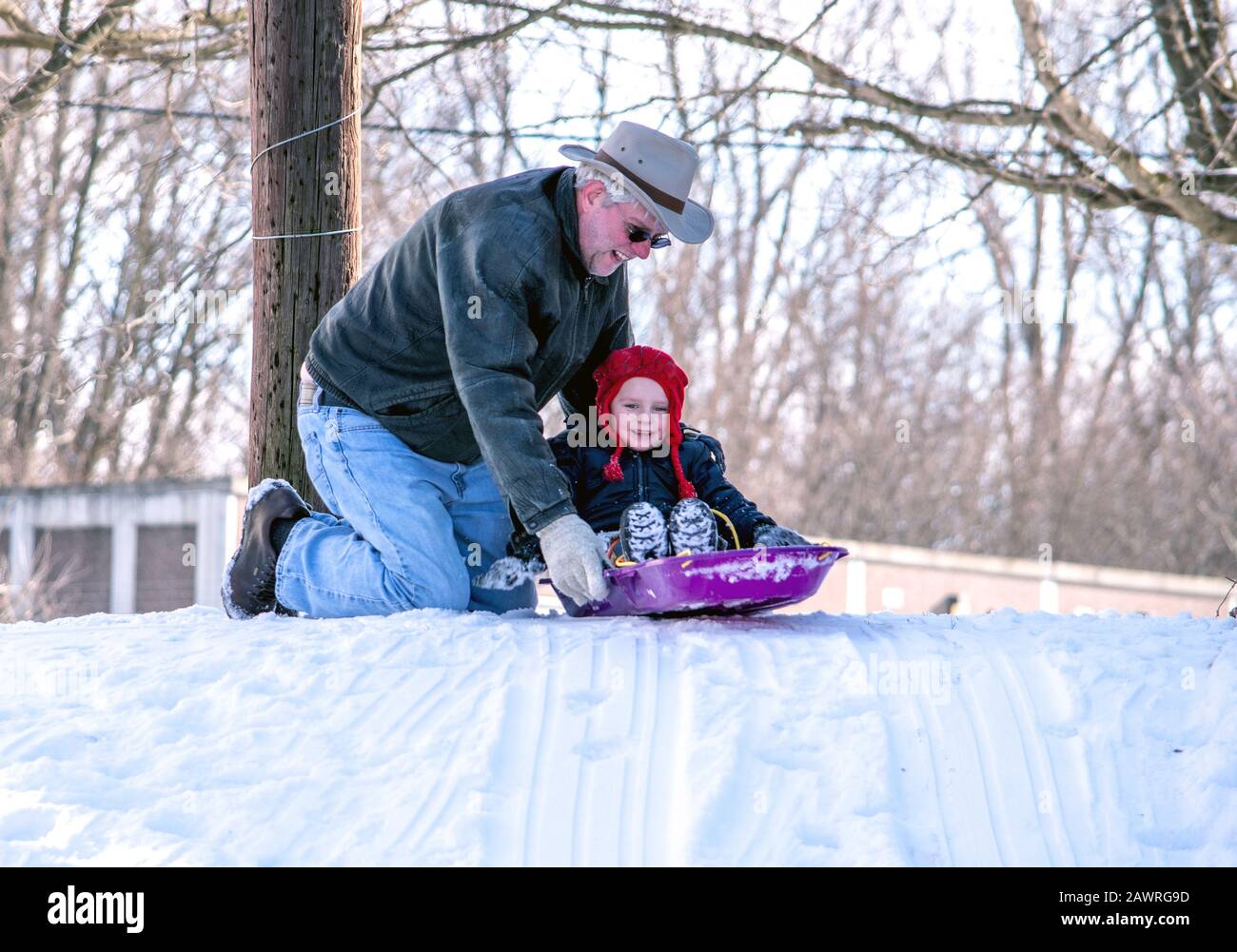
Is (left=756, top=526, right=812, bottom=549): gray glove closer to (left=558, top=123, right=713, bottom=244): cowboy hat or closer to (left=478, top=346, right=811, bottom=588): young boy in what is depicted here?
(left=478, top=346, right=811, bottom=588): young boy

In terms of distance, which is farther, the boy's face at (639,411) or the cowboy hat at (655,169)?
the boy's face at (639,411)

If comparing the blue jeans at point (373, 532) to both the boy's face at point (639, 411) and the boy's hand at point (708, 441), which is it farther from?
the boy's hand at point (708, 441)

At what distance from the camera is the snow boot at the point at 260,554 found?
413 cm

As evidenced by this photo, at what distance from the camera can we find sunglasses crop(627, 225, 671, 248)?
3.71 meters

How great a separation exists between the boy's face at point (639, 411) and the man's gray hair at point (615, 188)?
69cm

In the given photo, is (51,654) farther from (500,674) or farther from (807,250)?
(807,250)

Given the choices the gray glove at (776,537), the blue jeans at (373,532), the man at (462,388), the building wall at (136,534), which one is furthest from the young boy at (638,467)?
the building wall at (136,534)

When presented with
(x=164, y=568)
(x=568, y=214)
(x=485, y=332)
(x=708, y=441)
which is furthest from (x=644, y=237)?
(x=164, y=568)

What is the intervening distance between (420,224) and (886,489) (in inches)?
857

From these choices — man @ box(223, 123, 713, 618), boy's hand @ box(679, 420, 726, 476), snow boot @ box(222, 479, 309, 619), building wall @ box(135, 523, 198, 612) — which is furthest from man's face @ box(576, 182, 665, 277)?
building wall @ box(135, 523, 198, 612)

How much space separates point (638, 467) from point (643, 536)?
49 centimetres

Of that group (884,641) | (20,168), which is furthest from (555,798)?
(20,168)

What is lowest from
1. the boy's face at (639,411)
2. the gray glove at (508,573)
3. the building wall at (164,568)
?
the building wall at (164,568)

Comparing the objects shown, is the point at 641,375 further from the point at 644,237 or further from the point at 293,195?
the point at 293,195
